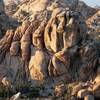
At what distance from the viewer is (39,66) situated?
43062 mm

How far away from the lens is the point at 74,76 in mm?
42969

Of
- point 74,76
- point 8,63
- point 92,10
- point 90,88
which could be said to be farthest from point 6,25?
point 92,10

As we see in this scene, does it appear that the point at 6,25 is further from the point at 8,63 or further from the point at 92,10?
the point at 92,10

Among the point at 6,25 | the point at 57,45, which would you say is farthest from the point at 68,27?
the point at 6,25

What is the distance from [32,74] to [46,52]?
221 cm

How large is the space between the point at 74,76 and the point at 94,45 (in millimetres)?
3081

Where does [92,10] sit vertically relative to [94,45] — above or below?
below

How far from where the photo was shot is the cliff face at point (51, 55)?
42625 mm

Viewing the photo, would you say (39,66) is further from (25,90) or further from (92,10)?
(92,10)

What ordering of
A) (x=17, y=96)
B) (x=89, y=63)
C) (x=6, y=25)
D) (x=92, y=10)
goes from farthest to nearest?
A: (x=92, y=10) → (x=6, y=25) → (x=89, y=63) → (x=17, y=96)

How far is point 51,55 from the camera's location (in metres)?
43.6

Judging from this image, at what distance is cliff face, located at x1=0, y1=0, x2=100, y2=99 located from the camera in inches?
1678

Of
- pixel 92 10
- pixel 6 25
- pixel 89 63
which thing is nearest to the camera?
pixel 89 63

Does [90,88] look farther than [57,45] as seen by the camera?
No
